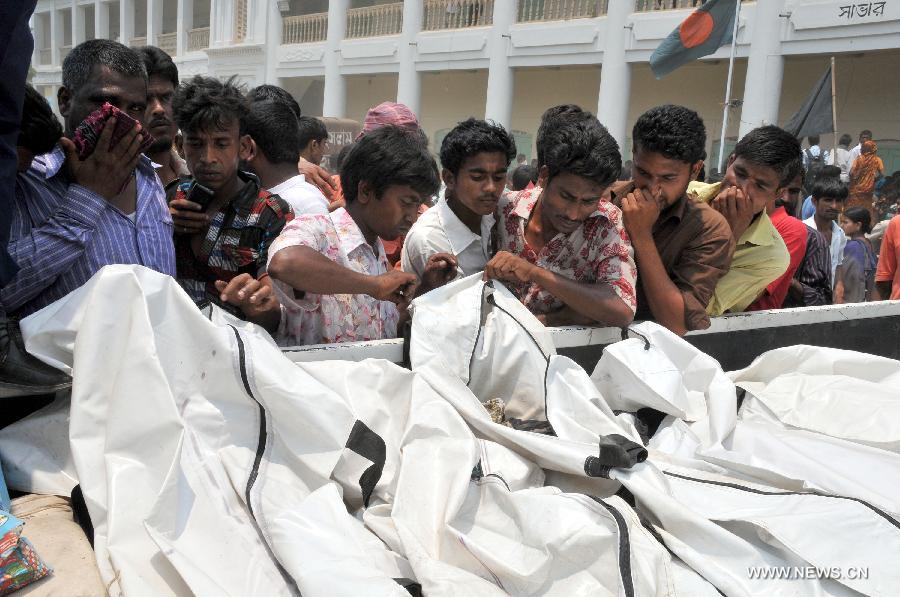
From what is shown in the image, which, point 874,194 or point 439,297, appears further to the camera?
point 874,194

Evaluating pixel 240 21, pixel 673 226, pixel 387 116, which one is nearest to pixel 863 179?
pixel 387 116

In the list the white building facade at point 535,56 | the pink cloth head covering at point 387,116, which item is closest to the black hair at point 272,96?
the pink cloth head covering at point 387,116

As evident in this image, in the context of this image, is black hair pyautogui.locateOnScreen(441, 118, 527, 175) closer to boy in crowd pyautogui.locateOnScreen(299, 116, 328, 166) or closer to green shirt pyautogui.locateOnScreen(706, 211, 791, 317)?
green shirt pyautogui.locateOnScreen(706, 211, 791, 317)

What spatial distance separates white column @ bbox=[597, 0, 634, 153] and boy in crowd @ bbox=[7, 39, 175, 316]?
13291mm

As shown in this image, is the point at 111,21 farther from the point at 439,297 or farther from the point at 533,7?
the point at 439,297

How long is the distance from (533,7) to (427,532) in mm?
16824

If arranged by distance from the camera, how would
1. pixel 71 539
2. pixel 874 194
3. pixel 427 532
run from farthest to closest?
1. pixel 874 194
2. pixel 427 532
3. pixel 71 539

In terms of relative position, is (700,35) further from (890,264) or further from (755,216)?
(755,216)

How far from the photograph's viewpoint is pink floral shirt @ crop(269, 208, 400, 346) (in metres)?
2.23

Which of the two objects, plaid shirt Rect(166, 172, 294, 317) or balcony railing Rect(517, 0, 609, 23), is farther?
balcony railing Rect(517, 0, 609, 23)

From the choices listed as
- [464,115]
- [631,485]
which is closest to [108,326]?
[631,485]

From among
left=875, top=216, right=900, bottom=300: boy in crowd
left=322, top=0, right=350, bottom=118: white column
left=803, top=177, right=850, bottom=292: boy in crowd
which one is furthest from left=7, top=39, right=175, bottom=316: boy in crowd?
left=322, top=0, right=350, bottom=118: white column

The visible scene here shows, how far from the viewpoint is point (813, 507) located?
181 cm

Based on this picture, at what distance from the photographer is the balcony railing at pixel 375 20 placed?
1945 cm
